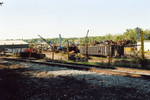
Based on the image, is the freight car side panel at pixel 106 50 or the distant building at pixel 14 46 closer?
the freight car side panel at pixel 106 50

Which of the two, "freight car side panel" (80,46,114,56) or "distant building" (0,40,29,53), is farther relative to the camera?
"distant building" (0,40,29,53)

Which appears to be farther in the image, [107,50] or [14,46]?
[14,46]

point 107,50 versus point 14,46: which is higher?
point 14,46

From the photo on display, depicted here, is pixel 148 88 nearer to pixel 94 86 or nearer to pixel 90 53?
pixel 94 86

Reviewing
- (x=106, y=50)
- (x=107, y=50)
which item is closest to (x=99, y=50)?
(x=106, y=50)

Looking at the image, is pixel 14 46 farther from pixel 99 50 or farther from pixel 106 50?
pixel 106 50

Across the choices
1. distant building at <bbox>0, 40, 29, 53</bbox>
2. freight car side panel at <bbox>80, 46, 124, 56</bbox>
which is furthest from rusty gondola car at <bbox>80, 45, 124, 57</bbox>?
distant building at <bbox>0, 40, 29, 53</bbox>

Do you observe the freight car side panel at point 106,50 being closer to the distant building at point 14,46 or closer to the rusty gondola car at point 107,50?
the rusty gondola car at point 107,50

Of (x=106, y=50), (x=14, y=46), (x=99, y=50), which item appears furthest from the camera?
(x=14, y=46)

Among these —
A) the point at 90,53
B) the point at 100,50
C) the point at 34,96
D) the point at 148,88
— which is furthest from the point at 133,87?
the point at 90,53

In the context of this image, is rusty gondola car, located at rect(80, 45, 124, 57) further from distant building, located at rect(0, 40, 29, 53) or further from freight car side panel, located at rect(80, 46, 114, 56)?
distant building, located at rect(0, 40, 29, 53)

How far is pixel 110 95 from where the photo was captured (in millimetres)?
4074

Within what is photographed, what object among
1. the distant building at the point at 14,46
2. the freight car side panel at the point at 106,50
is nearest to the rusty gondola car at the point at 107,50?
the freight car side panel at the point at 106,50

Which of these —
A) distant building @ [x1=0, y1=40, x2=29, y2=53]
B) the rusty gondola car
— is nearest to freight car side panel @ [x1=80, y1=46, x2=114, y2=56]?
the rusty gondola car
